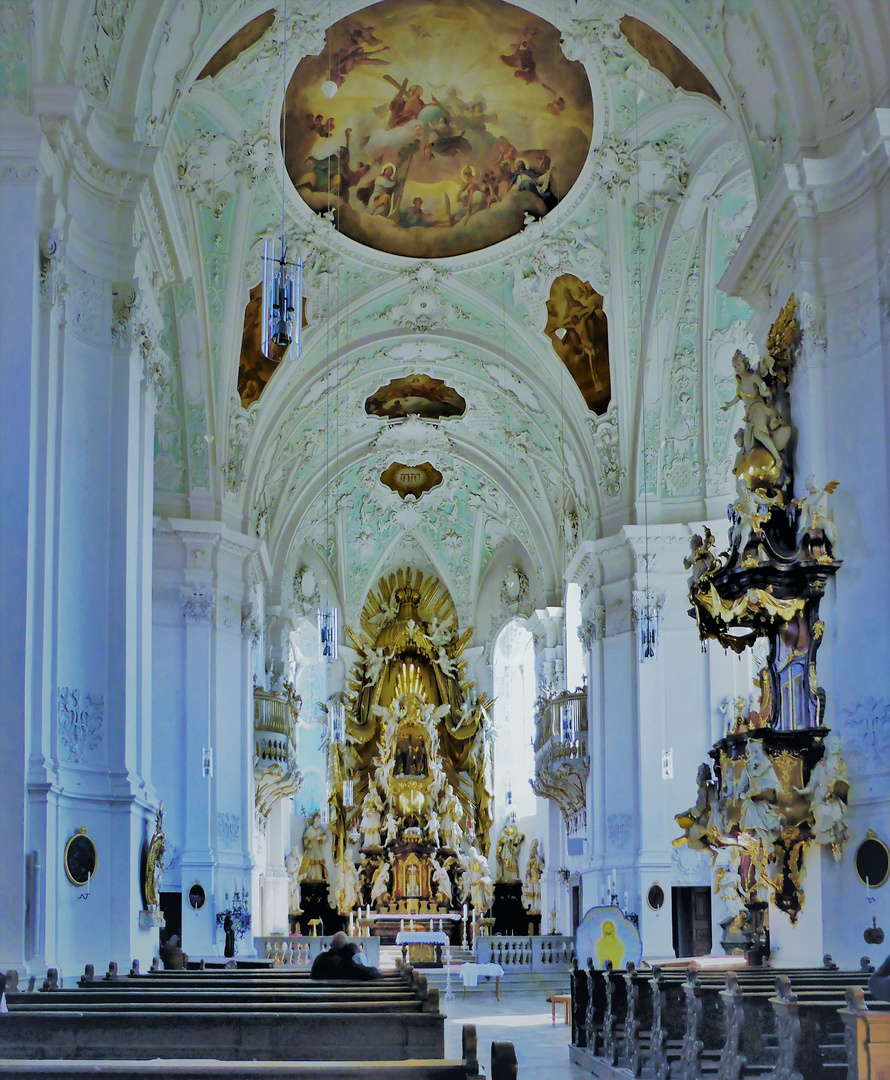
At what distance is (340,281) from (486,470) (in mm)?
8225

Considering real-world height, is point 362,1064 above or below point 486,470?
below

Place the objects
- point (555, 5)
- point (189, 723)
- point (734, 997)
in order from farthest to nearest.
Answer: point (189, 723) < point (555, 5) < point (734, 997)

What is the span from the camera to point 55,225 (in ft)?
39.6

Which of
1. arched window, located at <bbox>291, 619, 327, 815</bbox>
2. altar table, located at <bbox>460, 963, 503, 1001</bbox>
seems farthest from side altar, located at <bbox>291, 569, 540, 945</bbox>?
altar table, located at <bbox>460, 963, 503, 1001</bbox>

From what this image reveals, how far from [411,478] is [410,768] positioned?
7.99 m

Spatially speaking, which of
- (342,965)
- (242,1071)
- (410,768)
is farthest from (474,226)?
(242,1071)

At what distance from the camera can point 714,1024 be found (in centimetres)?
944

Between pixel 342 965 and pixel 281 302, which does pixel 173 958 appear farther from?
pixel 281 302

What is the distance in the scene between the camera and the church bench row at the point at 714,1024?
7293 millimetres

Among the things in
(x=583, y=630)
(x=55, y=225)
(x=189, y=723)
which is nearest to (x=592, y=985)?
(x=55, y=225)

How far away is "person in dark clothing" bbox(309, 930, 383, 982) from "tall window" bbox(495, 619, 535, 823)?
77.2 ft

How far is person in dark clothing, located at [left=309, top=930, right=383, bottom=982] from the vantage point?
1026cm

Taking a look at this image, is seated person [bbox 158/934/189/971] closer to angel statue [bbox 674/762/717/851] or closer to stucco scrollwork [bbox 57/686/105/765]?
stucco scrollwork [bbox 57/686/105/765]

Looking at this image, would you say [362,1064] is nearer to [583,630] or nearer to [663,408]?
[663,408]
